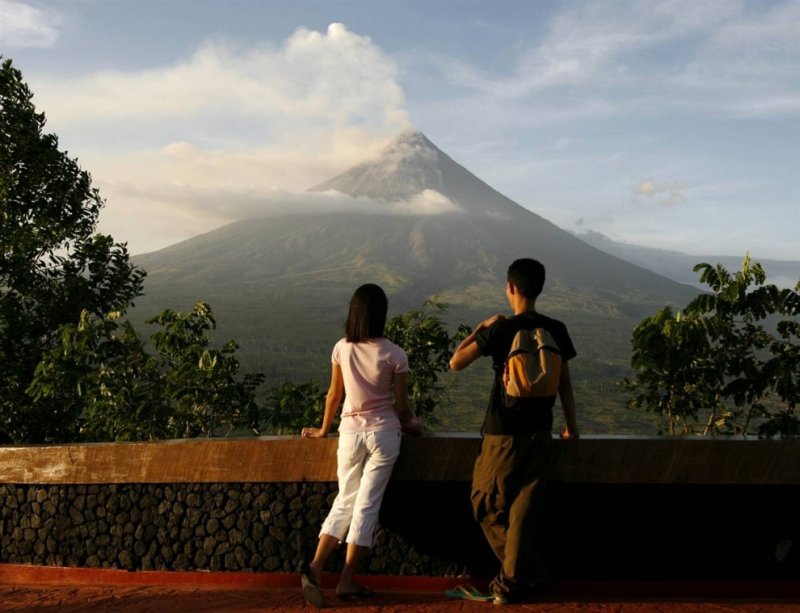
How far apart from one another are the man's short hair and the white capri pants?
957mm

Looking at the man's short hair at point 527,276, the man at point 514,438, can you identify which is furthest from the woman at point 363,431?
the man's short hair at point 527,276

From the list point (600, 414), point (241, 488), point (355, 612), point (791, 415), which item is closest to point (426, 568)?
point (355, 612)

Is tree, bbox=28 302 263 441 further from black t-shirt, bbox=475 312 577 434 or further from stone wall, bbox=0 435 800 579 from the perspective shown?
black t-shirt, bbox=475 312 577 434

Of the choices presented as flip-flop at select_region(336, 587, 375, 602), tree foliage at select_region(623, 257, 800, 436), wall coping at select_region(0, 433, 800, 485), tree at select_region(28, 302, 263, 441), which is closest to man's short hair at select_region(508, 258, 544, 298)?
wall coping at select_region(0, 433, 800, 485)

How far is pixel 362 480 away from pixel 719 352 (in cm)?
372

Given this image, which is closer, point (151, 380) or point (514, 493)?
point (514, 493)

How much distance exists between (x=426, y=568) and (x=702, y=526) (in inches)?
59.4

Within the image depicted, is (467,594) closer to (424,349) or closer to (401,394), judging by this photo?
(401,394)

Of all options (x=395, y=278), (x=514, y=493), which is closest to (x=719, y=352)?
(x=514, y=493)

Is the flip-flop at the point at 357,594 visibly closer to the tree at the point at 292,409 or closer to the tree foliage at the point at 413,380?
the tree at the point at 292,409

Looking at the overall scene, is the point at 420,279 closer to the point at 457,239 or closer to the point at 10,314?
the point at 457,239

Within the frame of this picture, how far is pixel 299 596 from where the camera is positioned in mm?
4551

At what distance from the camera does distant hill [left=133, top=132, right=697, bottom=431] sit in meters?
92.8

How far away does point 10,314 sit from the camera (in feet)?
31.2
